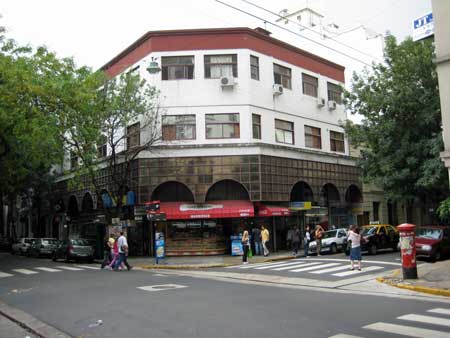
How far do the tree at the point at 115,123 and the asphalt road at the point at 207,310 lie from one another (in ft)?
37.0

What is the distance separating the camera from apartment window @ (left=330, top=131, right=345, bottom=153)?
35.5 metres

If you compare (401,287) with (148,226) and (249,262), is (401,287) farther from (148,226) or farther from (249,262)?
(148,226)

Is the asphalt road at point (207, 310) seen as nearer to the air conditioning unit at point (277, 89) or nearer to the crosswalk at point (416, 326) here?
the crosswalk at point (416, 326)

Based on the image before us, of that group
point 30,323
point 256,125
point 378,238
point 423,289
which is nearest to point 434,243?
point 378,238

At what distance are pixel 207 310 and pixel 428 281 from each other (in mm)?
7413

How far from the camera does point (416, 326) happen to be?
8352mm

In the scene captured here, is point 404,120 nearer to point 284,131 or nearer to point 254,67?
point 284,131

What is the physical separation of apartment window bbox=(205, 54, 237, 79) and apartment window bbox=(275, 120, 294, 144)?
4.51m

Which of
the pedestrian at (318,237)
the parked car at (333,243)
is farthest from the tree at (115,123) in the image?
the parked car at (333,243)

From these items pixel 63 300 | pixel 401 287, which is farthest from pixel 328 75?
pixel 63 300

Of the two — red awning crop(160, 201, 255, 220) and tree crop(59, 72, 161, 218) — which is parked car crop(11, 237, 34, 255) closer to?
tree crop(59, 72, 161, 218)

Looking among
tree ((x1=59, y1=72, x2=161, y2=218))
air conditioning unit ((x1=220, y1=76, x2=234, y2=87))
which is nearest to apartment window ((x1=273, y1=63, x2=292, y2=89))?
air conditioning unit ((x1=220, y1=76, x2=234, y2=87))

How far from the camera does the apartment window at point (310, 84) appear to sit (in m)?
33.8

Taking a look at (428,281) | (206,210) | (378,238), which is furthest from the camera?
(206,210)
